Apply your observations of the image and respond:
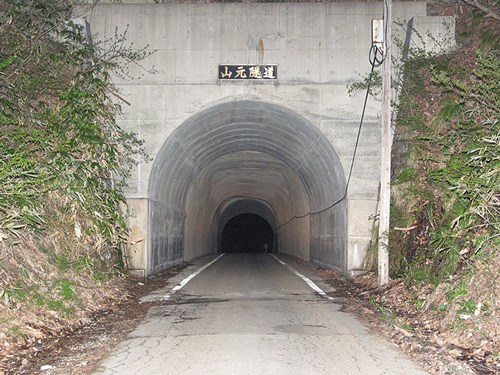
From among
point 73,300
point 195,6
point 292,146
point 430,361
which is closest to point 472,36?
point 292,146

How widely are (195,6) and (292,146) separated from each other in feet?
16.4

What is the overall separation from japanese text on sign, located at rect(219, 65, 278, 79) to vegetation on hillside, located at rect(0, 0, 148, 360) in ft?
6.54

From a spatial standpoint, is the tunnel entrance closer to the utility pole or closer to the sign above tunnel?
the sign above tunnel

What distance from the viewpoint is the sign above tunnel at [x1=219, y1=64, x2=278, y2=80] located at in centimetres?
1234

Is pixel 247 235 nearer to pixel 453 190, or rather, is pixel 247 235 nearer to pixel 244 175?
pixel 244 175

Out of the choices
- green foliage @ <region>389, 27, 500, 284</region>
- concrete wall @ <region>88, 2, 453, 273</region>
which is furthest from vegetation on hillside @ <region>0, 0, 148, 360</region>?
green foliage @ <region>389, 27, 500, 284</region>

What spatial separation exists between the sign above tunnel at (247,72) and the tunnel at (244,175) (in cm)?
58

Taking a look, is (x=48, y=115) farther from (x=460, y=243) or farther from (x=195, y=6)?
(x=460, y=243)

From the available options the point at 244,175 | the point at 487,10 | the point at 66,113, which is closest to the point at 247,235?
the point at 244,175

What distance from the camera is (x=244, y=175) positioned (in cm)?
2453

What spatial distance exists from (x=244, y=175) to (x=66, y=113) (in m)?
14.5

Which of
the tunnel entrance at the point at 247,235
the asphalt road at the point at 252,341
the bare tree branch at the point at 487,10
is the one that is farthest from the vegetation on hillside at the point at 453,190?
the tunnel entrance at the point at 247,235

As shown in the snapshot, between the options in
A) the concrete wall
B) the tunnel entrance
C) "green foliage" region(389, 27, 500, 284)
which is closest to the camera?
"green foliage" region(389, 27, 500, 284)

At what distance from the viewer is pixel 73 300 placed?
786 cm
